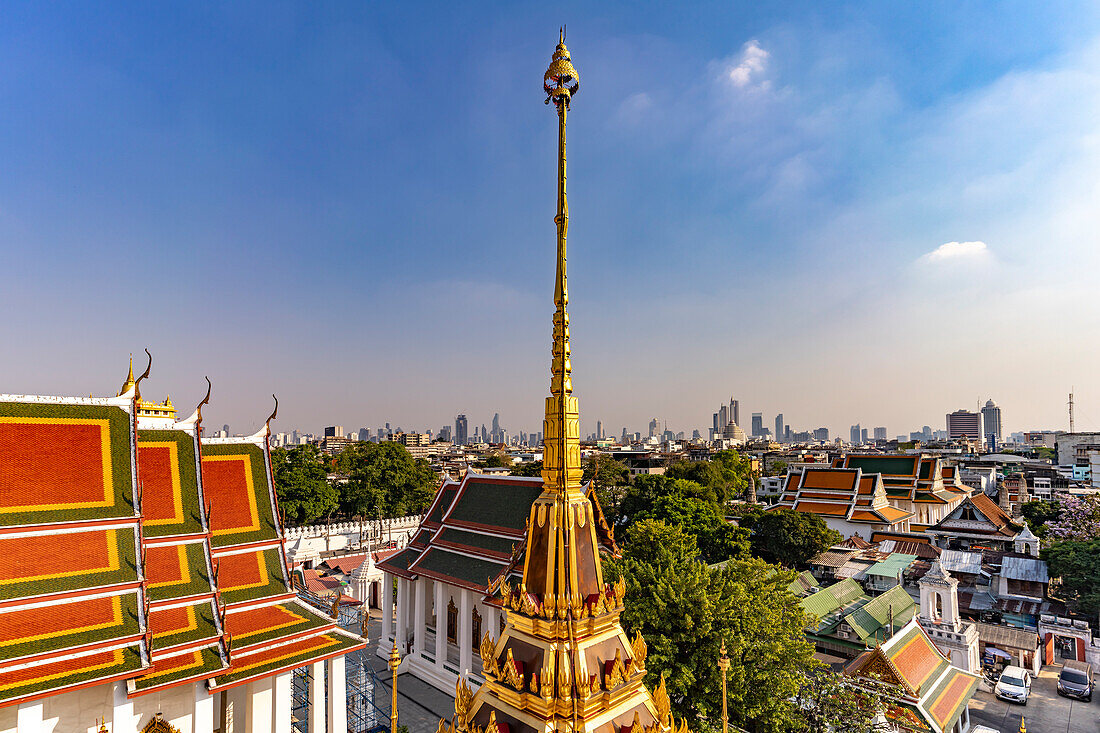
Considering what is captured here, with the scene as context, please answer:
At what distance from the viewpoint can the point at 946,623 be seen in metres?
23.0

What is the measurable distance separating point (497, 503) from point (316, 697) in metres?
9.24

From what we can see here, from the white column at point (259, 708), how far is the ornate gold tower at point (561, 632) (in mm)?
12404

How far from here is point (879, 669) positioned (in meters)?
14.7

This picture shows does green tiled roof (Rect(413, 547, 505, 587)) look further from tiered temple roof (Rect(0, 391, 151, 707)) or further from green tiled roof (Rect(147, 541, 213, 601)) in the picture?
tiered temple roof (Rect(0, 391, 151, 707))

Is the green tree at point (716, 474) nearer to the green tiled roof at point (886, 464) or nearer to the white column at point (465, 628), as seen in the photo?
the green tiled roof at point (886, 464)

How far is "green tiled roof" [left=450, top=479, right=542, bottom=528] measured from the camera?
2100 centimetres

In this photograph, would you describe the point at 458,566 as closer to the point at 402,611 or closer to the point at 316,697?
the point at 402,611

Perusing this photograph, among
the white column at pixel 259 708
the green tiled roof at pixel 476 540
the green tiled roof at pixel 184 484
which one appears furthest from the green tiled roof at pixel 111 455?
the green tiled roof at pixel 476 540

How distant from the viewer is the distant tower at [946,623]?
73.1 feet

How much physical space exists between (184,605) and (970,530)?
55939 millimetres

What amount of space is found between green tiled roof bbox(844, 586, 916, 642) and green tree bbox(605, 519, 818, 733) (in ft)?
27.0

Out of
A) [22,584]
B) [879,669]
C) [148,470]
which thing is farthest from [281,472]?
[879,669]

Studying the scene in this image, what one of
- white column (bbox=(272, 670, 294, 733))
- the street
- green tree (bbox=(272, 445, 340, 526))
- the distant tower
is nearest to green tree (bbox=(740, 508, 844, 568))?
the distant tower

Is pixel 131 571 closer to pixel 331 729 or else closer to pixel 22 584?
pixel 22 584
